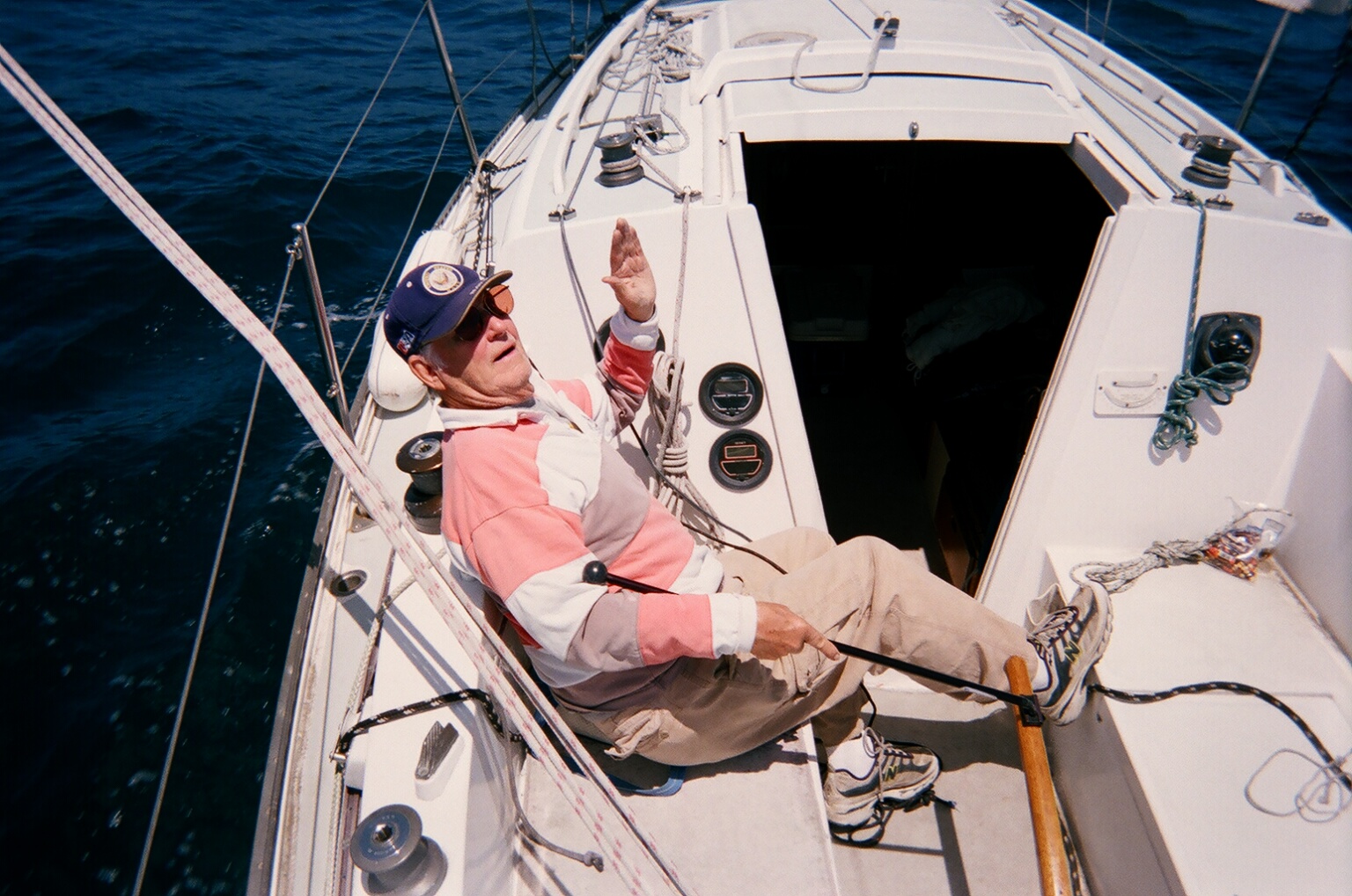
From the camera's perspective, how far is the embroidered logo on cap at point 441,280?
1457 millimetres

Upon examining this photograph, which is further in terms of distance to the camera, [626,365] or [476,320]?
[626,365]

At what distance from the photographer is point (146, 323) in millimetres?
5133

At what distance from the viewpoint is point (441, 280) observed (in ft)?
4.82

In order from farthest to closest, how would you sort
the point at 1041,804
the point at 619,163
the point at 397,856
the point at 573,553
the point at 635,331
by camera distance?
the point at 619,163 < the point at 635,331 < the point at 1041,804 < the point at 573,553 < the point at 397,856

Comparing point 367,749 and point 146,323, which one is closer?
point 367,749

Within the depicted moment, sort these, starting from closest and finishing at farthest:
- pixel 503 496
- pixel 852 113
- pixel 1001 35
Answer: pixel 503 496
pixel 852 113
pixel 1001 35

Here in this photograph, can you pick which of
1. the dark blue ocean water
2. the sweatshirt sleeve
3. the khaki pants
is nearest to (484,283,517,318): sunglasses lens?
the sweatshirt sleeve

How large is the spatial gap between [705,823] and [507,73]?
29.6 feet

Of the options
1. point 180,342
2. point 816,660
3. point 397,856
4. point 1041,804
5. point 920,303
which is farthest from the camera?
point 180,342

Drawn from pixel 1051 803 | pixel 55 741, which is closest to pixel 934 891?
pixel 1051 803

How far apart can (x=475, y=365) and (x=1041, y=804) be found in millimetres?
1423

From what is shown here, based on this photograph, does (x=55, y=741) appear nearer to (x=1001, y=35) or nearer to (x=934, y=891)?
(x=934, y=891)

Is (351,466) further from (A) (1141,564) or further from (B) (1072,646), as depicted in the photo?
(A) (1141,564)

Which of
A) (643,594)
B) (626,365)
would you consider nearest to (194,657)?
(643,594)
